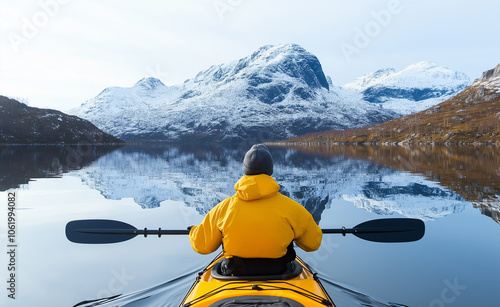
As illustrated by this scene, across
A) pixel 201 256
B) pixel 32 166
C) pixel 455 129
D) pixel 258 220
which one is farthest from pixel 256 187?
pixel 455 129

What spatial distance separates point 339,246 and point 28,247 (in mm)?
12729

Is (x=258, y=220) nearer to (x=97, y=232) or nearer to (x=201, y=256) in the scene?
(x=97, y=232)

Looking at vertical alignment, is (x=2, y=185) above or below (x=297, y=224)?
below

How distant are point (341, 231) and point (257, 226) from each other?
13.3ft

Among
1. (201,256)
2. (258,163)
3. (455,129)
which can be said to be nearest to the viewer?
(258,163)

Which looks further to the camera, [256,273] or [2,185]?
[2,185]

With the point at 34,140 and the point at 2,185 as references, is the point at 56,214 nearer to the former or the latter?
the point at 2,185

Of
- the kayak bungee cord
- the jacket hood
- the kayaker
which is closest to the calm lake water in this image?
the kayak bungee cord

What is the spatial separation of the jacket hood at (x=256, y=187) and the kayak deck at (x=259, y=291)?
4.70ft

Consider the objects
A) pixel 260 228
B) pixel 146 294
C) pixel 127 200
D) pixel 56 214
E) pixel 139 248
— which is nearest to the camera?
pixel 260 228

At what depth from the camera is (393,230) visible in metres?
8.34

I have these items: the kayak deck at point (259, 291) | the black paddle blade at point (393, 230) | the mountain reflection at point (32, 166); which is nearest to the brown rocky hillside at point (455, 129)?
the mountain reflection at point (32, 166)

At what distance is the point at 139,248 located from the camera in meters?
13.6

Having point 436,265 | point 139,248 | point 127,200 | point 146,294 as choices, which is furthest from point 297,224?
point 127,200
